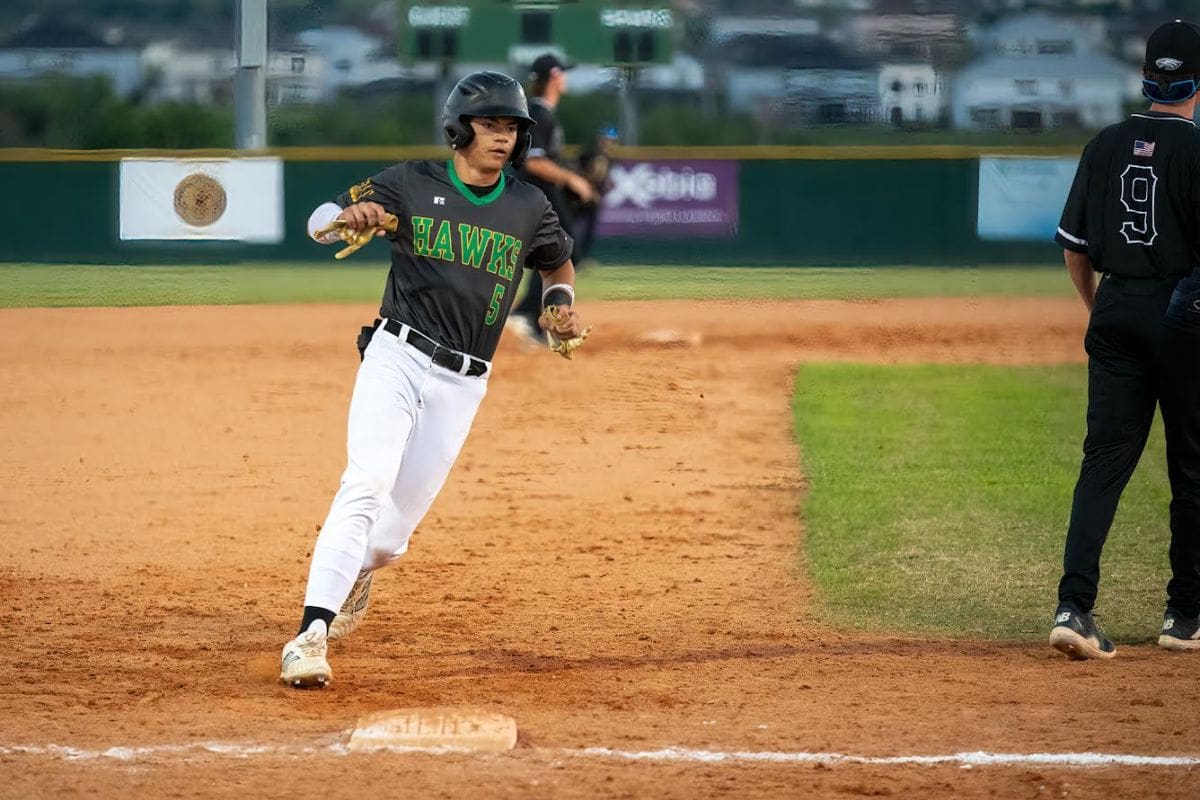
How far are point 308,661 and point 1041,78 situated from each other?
46.1 ft

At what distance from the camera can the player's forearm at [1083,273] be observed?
16.3 ft

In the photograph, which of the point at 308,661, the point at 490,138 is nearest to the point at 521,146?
the point at 490,138

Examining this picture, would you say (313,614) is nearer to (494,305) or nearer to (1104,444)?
(494,305)

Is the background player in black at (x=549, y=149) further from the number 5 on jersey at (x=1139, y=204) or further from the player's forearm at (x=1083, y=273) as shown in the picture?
the number 5 on jersey at (x=1139, y=204)

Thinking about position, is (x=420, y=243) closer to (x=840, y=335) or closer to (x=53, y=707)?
(x=53, y=707)

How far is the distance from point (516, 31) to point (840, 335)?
593 centimetres

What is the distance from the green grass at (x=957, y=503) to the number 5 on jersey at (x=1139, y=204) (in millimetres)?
1359

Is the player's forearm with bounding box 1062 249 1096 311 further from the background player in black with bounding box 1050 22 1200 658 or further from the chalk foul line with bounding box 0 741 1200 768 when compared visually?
the chalk foul line with bounding box 0 741 1200 768

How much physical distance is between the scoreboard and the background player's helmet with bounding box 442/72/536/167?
1261 centimetres

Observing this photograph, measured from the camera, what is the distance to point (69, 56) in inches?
593

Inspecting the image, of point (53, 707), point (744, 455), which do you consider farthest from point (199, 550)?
point (744, 455)

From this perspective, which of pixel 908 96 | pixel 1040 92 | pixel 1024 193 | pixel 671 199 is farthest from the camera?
pixel 671 199

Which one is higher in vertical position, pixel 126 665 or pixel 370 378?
pixel 370 378

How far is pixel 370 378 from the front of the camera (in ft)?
14.9
